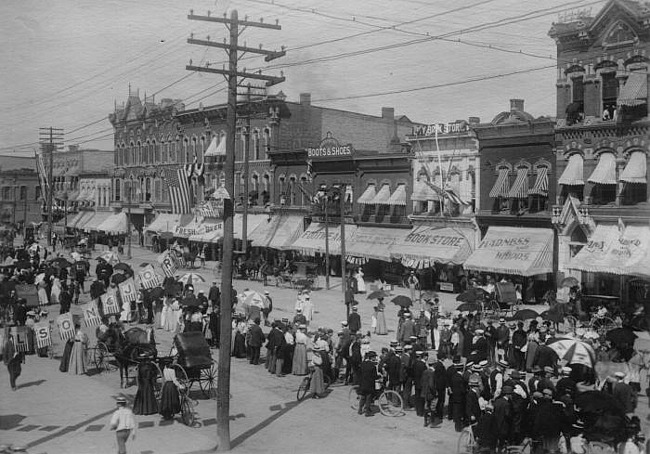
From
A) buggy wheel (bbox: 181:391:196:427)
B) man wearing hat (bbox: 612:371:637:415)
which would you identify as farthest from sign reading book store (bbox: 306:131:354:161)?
man wearing hat (bbox: 612:371:637:415)

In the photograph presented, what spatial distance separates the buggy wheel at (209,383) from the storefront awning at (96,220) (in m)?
58.1

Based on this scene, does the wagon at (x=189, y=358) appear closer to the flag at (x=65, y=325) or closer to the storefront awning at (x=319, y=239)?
the flag at (x=65, y=325)

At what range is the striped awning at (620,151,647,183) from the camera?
29.9m

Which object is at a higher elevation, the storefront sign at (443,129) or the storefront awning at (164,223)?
the storefront sign at (443,129)

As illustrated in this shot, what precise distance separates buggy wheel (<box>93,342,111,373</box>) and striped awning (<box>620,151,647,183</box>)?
2139 centimetres

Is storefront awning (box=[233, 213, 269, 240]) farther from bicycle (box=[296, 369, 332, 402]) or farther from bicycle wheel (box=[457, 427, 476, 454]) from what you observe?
bicycle wheel (box=[457, 427, 476, 454])

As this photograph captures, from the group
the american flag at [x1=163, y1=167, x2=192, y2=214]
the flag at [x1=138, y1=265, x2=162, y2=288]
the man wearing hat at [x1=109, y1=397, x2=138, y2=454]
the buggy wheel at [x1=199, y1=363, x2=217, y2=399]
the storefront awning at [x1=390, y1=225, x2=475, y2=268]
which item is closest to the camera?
the man wearing hat at [x1=109, y1=397, x2=138, y2=454]

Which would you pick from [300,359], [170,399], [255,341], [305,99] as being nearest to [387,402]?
[300,359]

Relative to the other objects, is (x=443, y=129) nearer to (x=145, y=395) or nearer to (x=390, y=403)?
(x=390, y=403)

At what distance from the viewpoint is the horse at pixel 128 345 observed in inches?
734

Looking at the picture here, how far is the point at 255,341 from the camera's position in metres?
22.6

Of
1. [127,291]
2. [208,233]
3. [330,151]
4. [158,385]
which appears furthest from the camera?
[208,233]

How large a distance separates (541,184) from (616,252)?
20.3 feet


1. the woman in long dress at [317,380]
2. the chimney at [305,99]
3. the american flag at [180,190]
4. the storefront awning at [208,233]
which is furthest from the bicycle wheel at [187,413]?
the chimney at [305,99]
